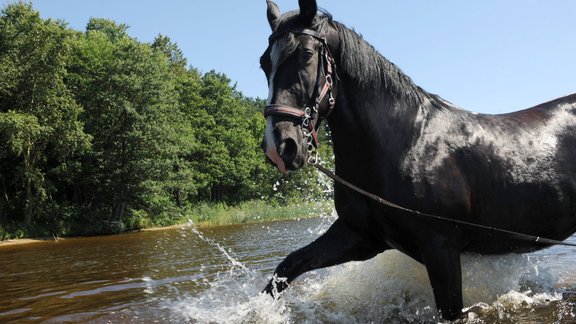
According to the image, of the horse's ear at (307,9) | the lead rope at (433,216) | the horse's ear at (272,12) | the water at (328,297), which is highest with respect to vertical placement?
the horse's ear at (272,12)

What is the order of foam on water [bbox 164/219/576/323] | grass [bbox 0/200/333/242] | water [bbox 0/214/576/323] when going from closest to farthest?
foam on water [bbox 164/219/576/323] < water [bbox 0/214/576/323] < grass [bbox 0/200/333/242]

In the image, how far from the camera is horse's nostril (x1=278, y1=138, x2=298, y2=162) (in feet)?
10.7

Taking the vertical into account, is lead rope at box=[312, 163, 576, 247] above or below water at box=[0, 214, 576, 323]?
above

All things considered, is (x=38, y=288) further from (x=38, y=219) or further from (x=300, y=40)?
(x=38, y=219)

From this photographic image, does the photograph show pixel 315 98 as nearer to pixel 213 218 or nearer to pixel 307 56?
pixel 307 56

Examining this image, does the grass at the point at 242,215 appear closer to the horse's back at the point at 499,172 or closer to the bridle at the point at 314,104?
the horse's back at the point at 499,172

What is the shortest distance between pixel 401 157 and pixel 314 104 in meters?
0.85

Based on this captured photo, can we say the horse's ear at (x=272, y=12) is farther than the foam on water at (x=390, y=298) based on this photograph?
No

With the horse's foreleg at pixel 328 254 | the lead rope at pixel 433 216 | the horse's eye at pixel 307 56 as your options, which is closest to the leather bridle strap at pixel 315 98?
the horse's eye at pixel 307 56

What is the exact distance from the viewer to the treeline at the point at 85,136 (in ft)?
108

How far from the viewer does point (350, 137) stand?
3.96m

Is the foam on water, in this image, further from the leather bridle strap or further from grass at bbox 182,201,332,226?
grass at bbox 182,201,332,226

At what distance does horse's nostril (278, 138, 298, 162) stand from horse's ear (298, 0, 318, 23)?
3.12 ft

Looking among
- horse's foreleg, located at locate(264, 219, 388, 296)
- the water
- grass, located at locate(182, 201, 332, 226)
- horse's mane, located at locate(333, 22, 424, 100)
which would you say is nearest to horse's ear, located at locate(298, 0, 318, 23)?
horse's mane, located at locate(333, 22, 424, 100)
